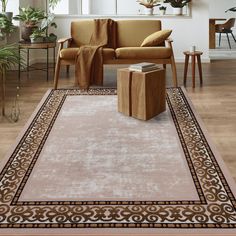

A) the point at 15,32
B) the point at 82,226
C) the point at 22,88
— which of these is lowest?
the point at 82,226

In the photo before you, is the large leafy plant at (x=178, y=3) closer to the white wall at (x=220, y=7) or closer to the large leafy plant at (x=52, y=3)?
the large leafy plant at (x=52, y=3)

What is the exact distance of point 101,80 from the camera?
529 cm

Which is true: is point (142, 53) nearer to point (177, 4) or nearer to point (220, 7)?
point (177, 4)

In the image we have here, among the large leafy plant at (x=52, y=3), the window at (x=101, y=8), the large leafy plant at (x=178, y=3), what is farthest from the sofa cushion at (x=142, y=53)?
the large leafy plant at (x=52, y=3)

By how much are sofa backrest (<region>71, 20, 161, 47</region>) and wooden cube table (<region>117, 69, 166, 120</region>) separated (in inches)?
66.2

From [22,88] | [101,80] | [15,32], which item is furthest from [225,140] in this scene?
[15,32]

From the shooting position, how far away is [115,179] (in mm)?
2668

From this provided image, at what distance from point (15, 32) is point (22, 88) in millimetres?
1435

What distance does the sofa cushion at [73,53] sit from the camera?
516 cm

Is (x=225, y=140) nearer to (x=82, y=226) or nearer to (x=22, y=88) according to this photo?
(x=82, y=226)

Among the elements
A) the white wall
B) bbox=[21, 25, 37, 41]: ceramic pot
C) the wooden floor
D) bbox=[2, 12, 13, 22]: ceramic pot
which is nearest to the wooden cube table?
the wooden floor

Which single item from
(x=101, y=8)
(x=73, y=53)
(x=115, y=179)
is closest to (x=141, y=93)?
(x=115, y=179)

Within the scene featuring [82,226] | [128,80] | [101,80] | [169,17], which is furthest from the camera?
[169,17]

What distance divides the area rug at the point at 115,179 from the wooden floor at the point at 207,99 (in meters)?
0.10
